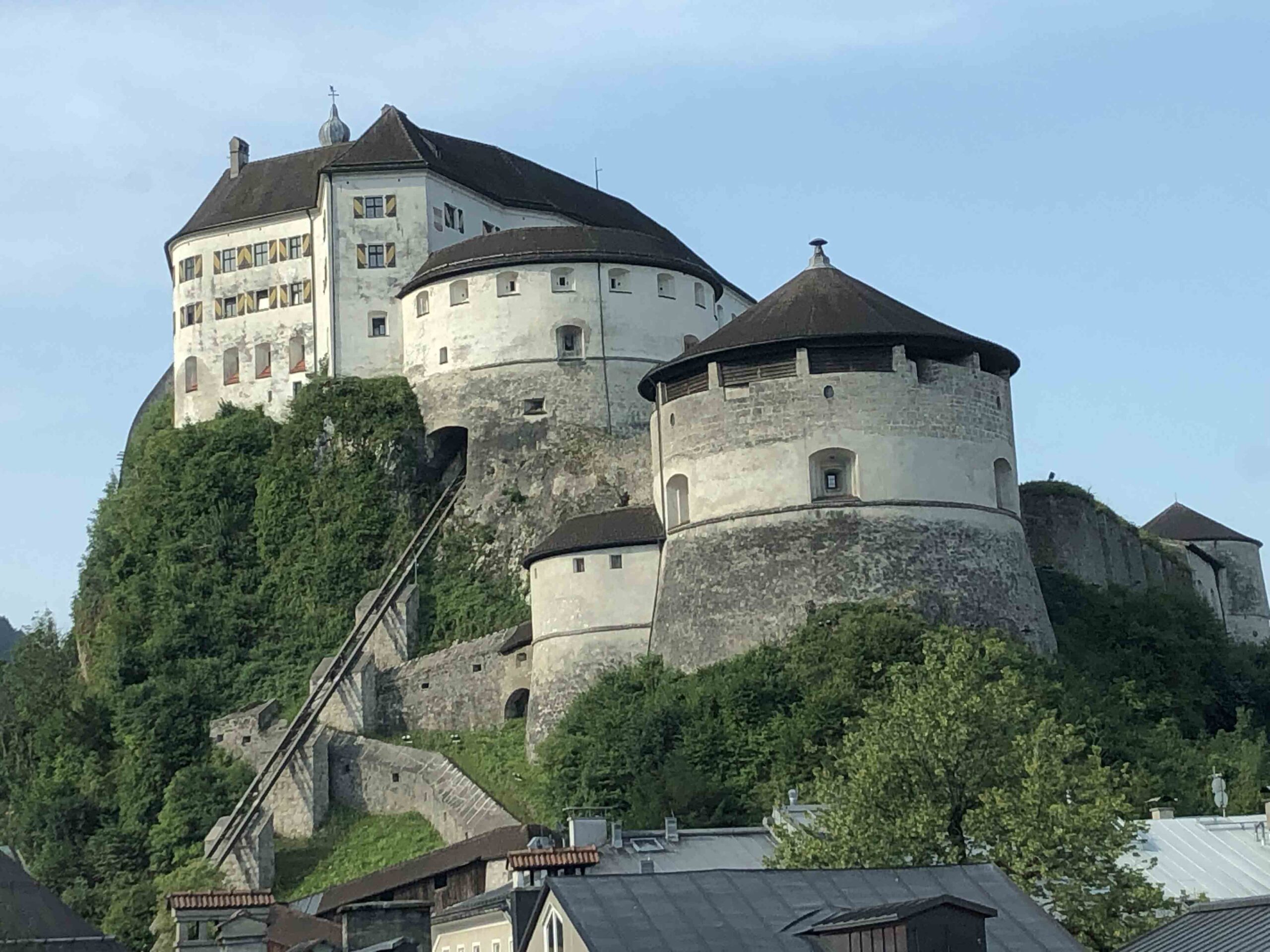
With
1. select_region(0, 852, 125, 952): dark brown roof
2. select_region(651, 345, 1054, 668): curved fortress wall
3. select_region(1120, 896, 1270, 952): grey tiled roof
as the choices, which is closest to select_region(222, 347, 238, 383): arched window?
select_region(651, 345, 1054, 668): curved fortress wall

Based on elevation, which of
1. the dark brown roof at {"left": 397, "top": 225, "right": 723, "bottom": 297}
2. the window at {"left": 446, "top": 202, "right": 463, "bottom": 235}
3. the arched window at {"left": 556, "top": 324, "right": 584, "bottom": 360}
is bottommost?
the arched window at {"left": 556, "top": 324, "right": 584, "bottom": 360}

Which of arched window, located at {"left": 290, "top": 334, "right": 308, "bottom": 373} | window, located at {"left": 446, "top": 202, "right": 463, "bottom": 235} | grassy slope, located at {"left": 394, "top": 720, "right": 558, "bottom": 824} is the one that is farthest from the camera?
window, located at {"left": 446, "top": 202, "right": 463, "bottom": 235}

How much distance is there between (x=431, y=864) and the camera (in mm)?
46406

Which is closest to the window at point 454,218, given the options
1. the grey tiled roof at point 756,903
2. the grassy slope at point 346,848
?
the grassy slope at point 346,848

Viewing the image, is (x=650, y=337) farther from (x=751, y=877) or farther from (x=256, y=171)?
(x=751, y=877)

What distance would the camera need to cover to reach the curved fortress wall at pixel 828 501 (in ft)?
166

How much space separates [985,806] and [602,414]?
1050 inches

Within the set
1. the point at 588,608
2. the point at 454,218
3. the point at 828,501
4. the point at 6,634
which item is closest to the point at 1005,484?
the point at 828,501

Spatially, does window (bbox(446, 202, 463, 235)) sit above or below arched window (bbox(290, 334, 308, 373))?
above

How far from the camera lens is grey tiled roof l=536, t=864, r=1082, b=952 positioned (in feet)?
84.9

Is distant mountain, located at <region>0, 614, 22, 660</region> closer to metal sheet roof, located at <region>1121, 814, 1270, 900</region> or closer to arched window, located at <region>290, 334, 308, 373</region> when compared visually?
arched window, located at <region>290, 334, 308, 373</region>

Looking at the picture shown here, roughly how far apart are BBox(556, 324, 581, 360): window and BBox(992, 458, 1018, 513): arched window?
12.1m

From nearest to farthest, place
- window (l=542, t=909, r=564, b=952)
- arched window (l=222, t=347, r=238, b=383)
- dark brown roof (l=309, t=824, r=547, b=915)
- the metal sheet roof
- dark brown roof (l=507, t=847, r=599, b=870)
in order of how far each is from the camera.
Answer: window (l=542, t=909, r=564, b=952) → dark brown roof (l=507, t=847, r=599, b=870) → the metal sheet roof → dark brown roof (l=309, t=824, r=547, b=915) → arched window (l=222, t=347, r=238, b=383)

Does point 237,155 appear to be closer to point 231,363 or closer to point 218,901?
point 231,363
